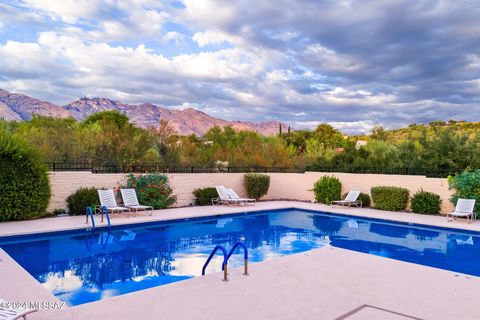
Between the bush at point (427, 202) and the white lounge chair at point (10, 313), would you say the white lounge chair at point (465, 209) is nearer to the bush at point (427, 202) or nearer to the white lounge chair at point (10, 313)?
the bush at point (427, 202)

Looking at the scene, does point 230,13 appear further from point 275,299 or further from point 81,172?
point 275,299

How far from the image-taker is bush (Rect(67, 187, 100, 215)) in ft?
36.2

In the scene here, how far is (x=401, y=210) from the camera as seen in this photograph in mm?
13047

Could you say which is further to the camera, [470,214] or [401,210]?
[401,210]

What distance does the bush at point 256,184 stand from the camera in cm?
1509

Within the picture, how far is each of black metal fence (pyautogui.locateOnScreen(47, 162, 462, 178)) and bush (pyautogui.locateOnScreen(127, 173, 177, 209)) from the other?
2.51ft

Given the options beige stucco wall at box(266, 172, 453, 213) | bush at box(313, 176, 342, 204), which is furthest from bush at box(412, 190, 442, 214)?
bush at box(313, 176, 342, 204)

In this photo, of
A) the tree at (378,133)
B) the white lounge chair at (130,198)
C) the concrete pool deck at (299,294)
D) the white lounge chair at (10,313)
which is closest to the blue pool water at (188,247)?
the concrete pool deck at (299,294)

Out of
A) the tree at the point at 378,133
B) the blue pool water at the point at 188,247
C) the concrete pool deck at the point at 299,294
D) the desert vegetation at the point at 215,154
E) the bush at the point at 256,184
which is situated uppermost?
the tree at the point at 378,133

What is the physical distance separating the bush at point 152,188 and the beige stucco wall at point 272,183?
62 cm

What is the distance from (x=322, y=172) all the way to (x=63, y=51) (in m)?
11.1

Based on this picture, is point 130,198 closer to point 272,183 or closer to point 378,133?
point 272,183

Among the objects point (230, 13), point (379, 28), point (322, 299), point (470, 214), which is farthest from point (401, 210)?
point (322, 299)

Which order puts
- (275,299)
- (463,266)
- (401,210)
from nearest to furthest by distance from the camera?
1. (275,299)
2. (463,266)
3. (401,210)
